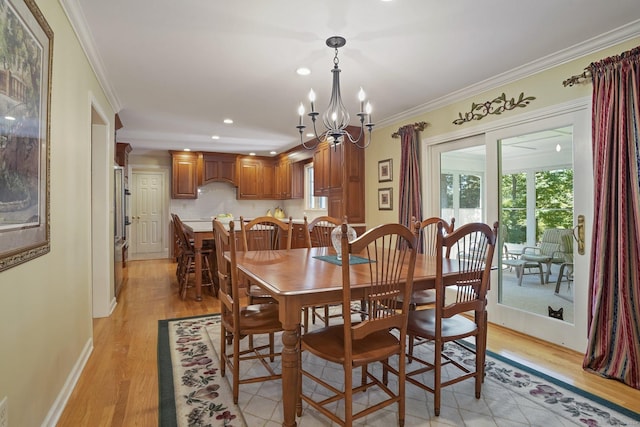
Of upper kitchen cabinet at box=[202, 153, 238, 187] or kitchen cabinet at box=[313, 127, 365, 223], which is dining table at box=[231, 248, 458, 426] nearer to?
kitchen cabinet at box=[313, 127, 365, 223]

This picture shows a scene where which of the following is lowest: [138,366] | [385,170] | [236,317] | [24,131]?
[138,366]

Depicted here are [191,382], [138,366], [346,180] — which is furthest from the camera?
[346,180]

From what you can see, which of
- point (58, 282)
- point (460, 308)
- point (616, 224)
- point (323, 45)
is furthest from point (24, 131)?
point (616, 224)

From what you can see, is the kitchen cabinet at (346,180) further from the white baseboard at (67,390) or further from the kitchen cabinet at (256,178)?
the white baseboard at (67,390)

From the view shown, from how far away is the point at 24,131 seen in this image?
58.4 inches

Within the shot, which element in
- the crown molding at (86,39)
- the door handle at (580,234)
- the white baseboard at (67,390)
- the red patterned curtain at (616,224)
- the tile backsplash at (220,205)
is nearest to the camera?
the white baseboard at (67,390)

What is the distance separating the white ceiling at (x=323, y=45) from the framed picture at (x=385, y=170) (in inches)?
35.8

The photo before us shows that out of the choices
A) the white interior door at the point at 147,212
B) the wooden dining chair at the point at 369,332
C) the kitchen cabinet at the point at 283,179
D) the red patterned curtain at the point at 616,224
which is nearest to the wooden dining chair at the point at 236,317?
the wooden dining chair at the point at 369,332

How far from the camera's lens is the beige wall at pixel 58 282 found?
1.44 meters

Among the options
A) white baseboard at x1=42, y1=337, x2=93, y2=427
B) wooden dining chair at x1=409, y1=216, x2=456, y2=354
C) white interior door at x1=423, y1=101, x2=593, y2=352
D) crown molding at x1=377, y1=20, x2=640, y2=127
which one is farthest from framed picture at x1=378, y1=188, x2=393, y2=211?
white baseboard at x1=42, y1=337, x2=93, y2=427

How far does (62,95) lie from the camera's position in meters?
2.11

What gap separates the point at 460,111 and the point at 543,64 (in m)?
0.96

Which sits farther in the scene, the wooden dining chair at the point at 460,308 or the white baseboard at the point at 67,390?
the wooden dining chair at the point at 460,308

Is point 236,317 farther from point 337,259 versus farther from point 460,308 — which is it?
point 460,308
